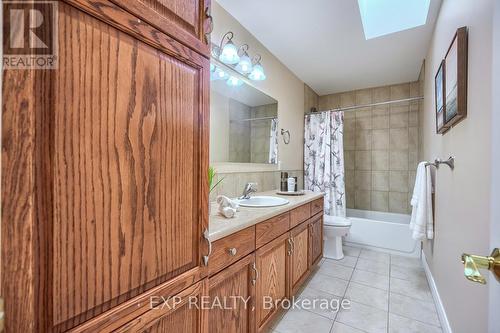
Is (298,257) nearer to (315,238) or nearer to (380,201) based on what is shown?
(315,238)

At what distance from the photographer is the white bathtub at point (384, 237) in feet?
8.94

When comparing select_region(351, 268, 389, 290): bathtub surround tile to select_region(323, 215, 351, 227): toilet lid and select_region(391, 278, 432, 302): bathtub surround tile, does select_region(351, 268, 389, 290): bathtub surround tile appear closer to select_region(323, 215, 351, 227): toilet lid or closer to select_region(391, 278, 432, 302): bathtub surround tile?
select_region(391, 278, 432, 302): bathtub surround tile

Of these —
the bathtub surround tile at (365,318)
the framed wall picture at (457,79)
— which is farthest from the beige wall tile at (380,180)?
the framed wall picture at (457,79)

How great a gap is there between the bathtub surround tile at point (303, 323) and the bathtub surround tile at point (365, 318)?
13 centimetres

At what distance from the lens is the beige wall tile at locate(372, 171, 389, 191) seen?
11.4 ft

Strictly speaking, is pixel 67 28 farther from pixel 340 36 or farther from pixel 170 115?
pixel 340 36

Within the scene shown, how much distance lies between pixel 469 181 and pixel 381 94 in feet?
9.48

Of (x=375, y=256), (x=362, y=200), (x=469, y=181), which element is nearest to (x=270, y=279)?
(x=469, y=181)

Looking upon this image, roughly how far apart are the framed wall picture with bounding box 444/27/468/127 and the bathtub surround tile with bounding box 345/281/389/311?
146cm

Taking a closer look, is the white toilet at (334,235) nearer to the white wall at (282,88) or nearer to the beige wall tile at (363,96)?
the white wall at (282,88)

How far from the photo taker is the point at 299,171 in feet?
10.6

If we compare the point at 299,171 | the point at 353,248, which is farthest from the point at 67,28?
Result: the point at 353,248

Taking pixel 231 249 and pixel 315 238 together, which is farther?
pixel 315 238

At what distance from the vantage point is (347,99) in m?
3.71
